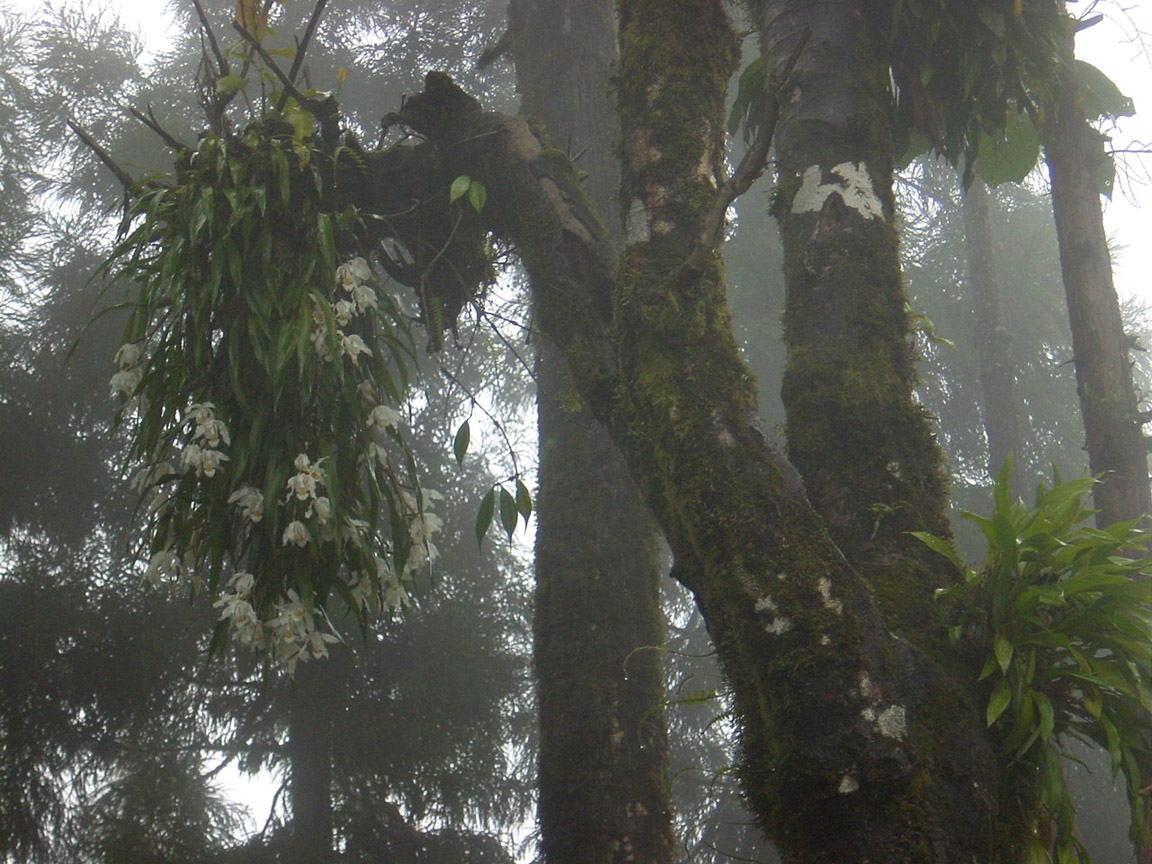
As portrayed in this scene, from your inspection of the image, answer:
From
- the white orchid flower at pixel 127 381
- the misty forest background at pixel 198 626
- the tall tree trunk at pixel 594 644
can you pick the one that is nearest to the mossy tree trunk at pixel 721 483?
the tall tree trunk at pixel 594 644

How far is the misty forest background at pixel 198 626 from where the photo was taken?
7625 mm

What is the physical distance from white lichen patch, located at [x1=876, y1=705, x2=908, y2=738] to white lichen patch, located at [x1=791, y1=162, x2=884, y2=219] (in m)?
1.43

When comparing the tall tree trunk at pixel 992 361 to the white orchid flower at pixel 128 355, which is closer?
the white orchid flower at pixel 128 355

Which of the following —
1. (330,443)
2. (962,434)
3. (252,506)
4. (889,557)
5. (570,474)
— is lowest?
(889,557)

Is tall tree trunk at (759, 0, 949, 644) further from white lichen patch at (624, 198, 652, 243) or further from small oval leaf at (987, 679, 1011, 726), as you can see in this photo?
white lichen patch at (624, 198, 652, 243)

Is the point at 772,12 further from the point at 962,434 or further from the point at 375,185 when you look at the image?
the point at 962,434

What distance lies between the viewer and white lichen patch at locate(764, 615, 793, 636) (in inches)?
80.2

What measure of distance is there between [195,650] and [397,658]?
5.26ft

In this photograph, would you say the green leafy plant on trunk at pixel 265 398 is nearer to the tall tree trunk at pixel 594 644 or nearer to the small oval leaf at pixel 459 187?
the small oval leaf at pixel 459 187

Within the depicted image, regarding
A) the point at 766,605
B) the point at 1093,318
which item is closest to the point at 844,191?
the point at 766,605

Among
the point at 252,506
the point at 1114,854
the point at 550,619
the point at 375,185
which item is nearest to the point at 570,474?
the point at 550,619

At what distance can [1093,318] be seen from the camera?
4.89 m

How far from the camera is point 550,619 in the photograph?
3967 mm

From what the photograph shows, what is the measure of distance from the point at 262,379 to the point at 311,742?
5.84 m
